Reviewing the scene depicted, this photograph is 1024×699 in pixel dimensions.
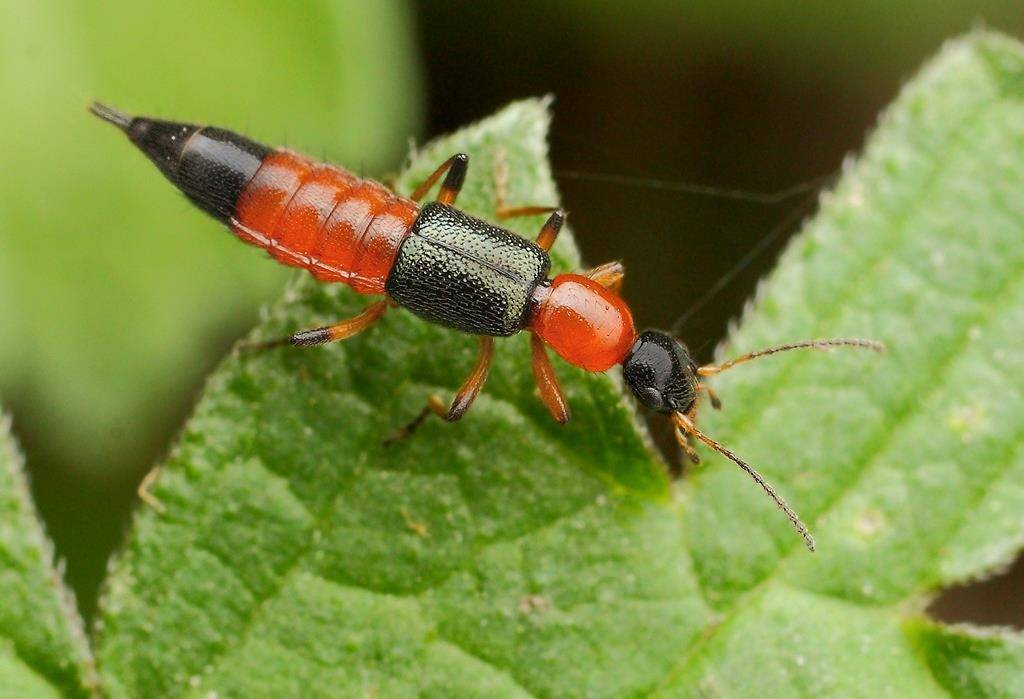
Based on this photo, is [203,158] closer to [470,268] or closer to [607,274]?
[470,268]

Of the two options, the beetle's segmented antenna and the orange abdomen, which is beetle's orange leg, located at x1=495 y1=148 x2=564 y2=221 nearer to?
the orange abdomen

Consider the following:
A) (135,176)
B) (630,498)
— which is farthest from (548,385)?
(135,176)

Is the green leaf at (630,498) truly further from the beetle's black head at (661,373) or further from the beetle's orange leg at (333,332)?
the beetle's black head at (661,373)

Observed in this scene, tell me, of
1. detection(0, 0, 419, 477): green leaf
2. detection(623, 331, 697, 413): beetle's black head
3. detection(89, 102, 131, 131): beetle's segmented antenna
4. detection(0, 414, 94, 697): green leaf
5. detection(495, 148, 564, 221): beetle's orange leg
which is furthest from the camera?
detection(0, 0, 419, 477): green leaf

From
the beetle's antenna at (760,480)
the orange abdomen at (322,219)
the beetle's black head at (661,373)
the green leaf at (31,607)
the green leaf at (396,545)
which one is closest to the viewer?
the green leaf at (31,607)

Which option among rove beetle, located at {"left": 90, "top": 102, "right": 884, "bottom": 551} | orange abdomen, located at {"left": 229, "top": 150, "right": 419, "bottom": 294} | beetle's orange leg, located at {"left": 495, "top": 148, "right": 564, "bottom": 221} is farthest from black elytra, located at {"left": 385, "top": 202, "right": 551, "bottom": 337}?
beetle's orange leg, located at {"left": 495, "top": 148, "right": 564, "bottom": 221}

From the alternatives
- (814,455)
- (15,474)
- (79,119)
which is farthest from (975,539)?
(79,119)

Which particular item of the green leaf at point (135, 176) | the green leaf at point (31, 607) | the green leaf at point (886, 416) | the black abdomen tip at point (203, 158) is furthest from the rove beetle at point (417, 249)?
the green leaf at point (31, 607)
